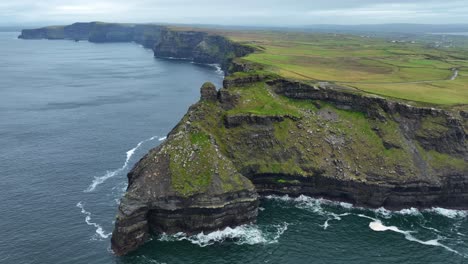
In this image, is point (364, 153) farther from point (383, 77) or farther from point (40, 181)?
point (40, 181)

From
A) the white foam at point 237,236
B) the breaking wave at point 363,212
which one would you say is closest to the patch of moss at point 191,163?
the white foam at point 237,236

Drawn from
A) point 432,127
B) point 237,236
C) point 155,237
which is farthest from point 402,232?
point 155,237

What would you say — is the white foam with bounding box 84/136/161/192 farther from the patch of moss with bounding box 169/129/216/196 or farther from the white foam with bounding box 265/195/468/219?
the white foam with bounding box 265/195/468/219

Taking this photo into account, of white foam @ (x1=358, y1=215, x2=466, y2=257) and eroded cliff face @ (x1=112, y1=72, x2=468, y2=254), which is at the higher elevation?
eroded cliff face @ (x1=112, y1=72, x2=468, y2=254)

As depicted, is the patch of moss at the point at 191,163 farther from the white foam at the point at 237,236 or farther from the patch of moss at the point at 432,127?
the patch of moss at the point at 432,127

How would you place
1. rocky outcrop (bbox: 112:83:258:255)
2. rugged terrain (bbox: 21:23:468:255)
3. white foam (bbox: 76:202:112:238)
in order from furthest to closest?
rugged terrain (bbox: 21:23:468:255) < white foam (bbox: 76:202:112:238) < rocky outcrop (bbox: 112:83:258:255)

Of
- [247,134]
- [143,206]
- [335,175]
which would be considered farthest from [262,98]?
[143,206]

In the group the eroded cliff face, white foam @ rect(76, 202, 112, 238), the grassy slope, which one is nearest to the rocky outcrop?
the eroded cliff face
